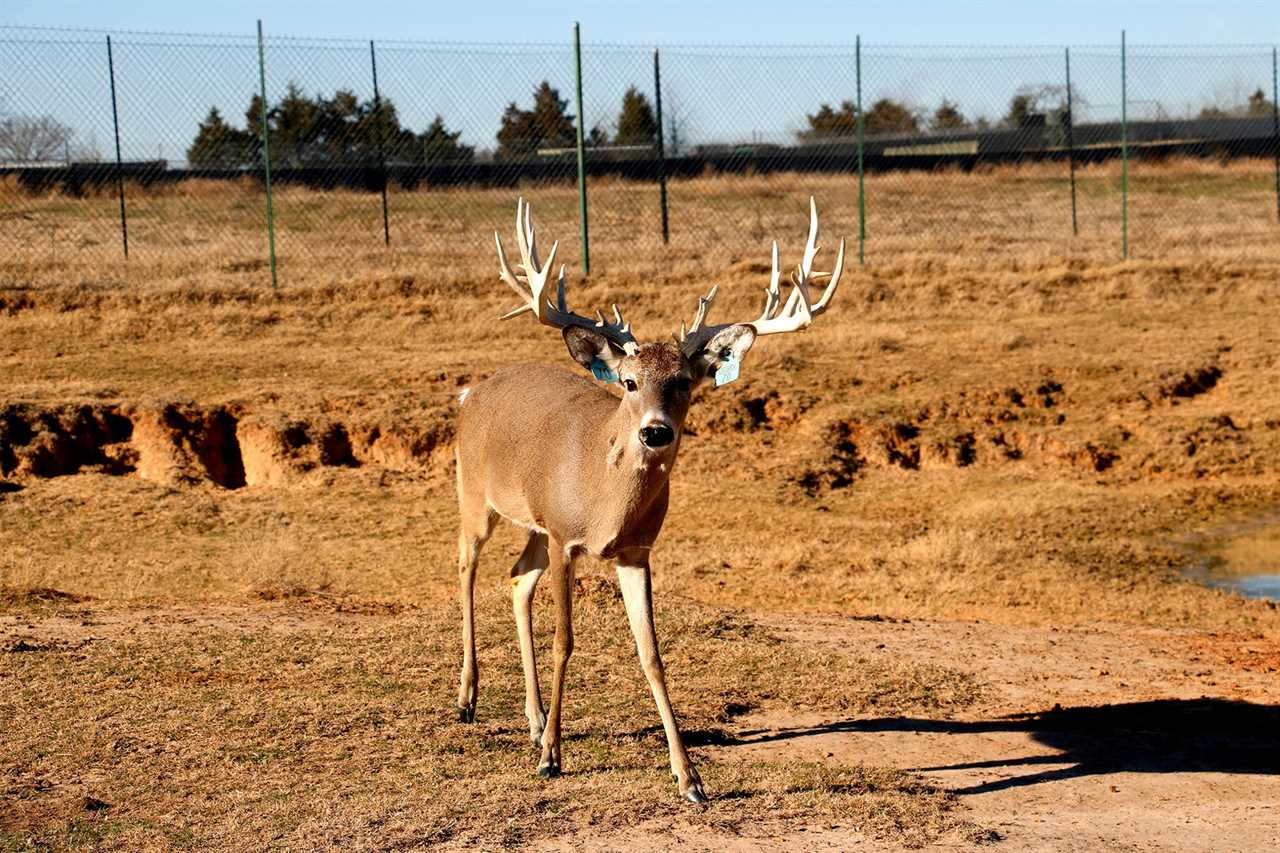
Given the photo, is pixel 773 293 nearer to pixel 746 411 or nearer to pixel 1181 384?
pixel 746 411

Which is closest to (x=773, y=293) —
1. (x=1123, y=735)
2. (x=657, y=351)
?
(x=657, y=351)

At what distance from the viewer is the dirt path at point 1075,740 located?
6.46 meters

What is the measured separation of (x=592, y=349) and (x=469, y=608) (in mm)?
1695

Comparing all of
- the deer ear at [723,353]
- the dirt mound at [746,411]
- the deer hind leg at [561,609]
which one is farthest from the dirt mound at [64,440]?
the deer ear at [723,353]

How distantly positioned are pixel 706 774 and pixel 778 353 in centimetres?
980

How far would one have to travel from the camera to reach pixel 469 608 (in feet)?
26.2

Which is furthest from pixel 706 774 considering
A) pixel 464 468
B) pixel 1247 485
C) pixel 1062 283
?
pixel 1062 283

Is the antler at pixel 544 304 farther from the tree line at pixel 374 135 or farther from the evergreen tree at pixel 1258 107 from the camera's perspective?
the evergreen tree at pixel 1258 107

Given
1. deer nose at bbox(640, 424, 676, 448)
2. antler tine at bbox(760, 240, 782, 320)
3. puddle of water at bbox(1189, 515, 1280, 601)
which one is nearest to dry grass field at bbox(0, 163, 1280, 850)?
puddle of water at bbox(1189, 515, 1280, 601)

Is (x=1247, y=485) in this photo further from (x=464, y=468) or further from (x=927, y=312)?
(x=464, y=468)

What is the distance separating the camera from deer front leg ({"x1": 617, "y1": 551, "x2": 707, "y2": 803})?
6660 millimetres

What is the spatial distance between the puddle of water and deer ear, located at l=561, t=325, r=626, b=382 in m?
6.08

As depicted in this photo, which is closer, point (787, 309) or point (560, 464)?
point (560, 464)

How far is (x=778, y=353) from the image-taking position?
16.5m
